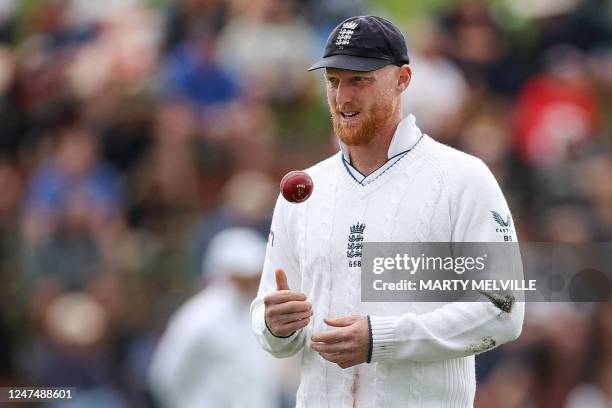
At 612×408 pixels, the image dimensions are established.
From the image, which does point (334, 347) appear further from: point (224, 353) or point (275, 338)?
point (224, 353)

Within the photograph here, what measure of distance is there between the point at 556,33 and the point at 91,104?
4.23 metres

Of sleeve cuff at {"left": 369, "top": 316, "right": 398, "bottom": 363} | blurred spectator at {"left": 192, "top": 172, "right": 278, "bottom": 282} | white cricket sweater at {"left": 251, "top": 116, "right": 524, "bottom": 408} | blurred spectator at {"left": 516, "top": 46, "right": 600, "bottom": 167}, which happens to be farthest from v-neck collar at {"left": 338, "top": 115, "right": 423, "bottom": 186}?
blurred spectator at {"left": 516, "top": 46, "right": 600, "bottom": 167}

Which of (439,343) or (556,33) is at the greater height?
(556,33)

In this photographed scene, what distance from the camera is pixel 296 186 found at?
17.9ft

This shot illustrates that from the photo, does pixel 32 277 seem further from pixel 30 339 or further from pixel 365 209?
pixel 365 209

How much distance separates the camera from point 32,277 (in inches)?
449

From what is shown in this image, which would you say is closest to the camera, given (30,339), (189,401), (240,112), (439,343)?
(439,343)

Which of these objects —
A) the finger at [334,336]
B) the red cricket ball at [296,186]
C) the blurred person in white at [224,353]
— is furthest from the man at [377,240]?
the blurred person in white at [224,353]

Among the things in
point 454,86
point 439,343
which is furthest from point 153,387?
point 439,343

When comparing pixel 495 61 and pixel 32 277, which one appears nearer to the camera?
pixel 32 277

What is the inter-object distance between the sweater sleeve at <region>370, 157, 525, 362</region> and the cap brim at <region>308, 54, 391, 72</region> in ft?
1.78

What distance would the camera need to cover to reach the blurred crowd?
1066 centimetres

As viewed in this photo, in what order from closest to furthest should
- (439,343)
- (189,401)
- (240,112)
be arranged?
(439,343)
(189,401)
(240,112)

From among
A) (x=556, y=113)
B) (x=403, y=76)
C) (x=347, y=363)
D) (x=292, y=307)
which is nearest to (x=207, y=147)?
(x=556, y=113)
